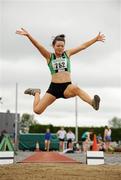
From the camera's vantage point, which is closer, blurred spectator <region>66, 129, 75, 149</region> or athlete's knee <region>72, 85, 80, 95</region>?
athlete's knee <region>72, 85, 80, 95</region>

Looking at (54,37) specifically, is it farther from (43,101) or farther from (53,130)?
(53,130)

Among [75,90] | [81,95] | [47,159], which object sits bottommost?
[47,159]

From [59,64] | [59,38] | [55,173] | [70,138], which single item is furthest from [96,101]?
[70,138]

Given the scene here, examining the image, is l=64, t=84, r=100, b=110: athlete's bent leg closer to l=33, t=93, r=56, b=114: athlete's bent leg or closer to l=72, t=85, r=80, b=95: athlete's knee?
l=72, t=85, r=80, b=95: athlete's knee

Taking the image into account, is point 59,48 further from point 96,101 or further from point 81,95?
point 96,101

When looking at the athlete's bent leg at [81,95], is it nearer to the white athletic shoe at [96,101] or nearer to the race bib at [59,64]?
the white athletic shoe at [96,101]

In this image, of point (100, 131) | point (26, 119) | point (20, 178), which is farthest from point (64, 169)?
point (26, 119)

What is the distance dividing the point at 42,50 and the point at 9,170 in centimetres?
344

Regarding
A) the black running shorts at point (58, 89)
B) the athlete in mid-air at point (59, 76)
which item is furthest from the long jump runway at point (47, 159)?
the black running shorts at point (58, 89)

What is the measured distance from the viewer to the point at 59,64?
11508 millimetres

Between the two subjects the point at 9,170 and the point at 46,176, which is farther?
the point at 9,170

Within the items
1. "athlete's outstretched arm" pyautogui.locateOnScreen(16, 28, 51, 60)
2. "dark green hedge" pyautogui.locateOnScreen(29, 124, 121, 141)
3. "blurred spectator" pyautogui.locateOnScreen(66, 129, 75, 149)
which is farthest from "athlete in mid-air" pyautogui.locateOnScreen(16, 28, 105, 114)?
"dark green hedge" pyautogui.locateOnScreen(29, 124, 121, 141)

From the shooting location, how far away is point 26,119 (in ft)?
233

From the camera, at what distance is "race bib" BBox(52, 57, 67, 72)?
37.6 ft
